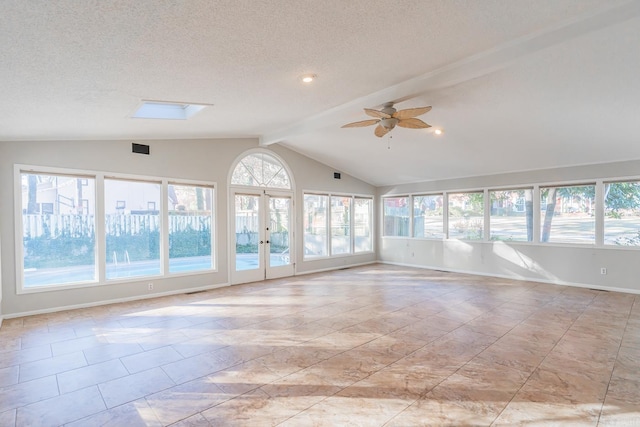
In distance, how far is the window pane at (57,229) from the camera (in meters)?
4.78

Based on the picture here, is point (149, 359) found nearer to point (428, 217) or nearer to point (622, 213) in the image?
point (428, 217)

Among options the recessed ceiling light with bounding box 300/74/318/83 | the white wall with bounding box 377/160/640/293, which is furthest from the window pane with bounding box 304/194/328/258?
the recessed ceiling light with bounding box 300/74/318/83

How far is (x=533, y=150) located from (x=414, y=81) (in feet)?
11.6

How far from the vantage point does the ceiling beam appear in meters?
2.56

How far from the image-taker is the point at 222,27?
2365mm

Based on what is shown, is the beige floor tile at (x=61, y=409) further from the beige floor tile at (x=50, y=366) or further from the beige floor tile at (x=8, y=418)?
the beige floor tile at (x=50, y=366)

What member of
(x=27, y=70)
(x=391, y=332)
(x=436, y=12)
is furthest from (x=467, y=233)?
(x=27, y=70)

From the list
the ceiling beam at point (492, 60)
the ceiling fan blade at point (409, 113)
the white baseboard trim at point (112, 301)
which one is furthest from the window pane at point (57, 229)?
the ceiling fan blade at point (409, 113)

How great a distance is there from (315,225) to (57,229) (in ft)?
17.4

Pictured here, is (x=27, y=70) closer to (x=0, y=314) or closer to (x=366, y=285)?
(x=0, y=314)

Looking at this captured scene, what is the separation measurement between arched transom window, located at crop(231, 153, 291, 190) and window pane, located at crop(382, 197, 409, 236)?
3.56 m

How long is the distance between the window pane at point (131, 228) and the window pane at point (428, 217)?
259 inches

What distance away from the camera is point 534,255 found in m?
7.10

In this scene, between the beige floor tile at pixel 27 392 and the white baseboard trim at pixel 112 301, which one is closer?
the beige floor tile at pixel 27 392
